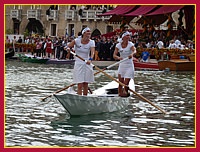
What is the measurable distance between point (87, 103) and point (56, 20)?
51107mm

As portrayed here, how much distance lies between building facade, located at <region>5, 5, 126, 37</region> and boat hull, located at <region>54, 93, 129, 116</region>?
43.6m

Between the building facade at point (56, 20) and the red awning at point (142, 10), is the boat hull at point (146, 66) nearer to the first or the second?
the red awning at point (142, 10)

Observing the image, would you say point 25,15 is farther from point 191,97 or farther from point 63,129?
point 63,129

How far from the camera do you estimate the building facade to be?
5912 cm

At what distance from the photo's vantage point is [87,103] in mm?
12484

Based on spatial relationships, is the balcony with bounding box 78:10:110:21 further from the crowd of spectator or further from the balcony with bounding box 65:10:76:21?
the crowd of spectator

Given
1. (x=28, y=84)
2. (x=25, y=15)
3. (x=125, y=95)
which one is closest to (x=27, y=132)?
(x=125, y=95)

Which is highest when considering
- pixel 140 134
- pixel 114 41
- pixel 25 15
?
pixel 25 15

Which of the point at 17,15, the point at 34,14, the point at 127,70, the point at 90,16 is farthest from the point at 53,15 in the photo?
the point at 127,70

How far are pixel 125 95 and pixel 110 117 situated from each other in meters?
1.30

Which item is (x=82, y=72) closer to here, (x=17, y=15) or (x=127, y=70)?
(x=127, y=70)

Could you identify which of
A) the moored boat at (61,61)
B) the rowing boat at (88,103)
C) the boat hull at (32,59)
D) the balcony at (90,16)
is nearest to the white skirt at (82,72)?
the rowing boat at (88,103)

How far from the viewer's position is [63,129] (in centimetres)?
1112

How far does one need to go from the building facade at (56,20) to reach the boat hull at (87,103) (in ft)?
143
